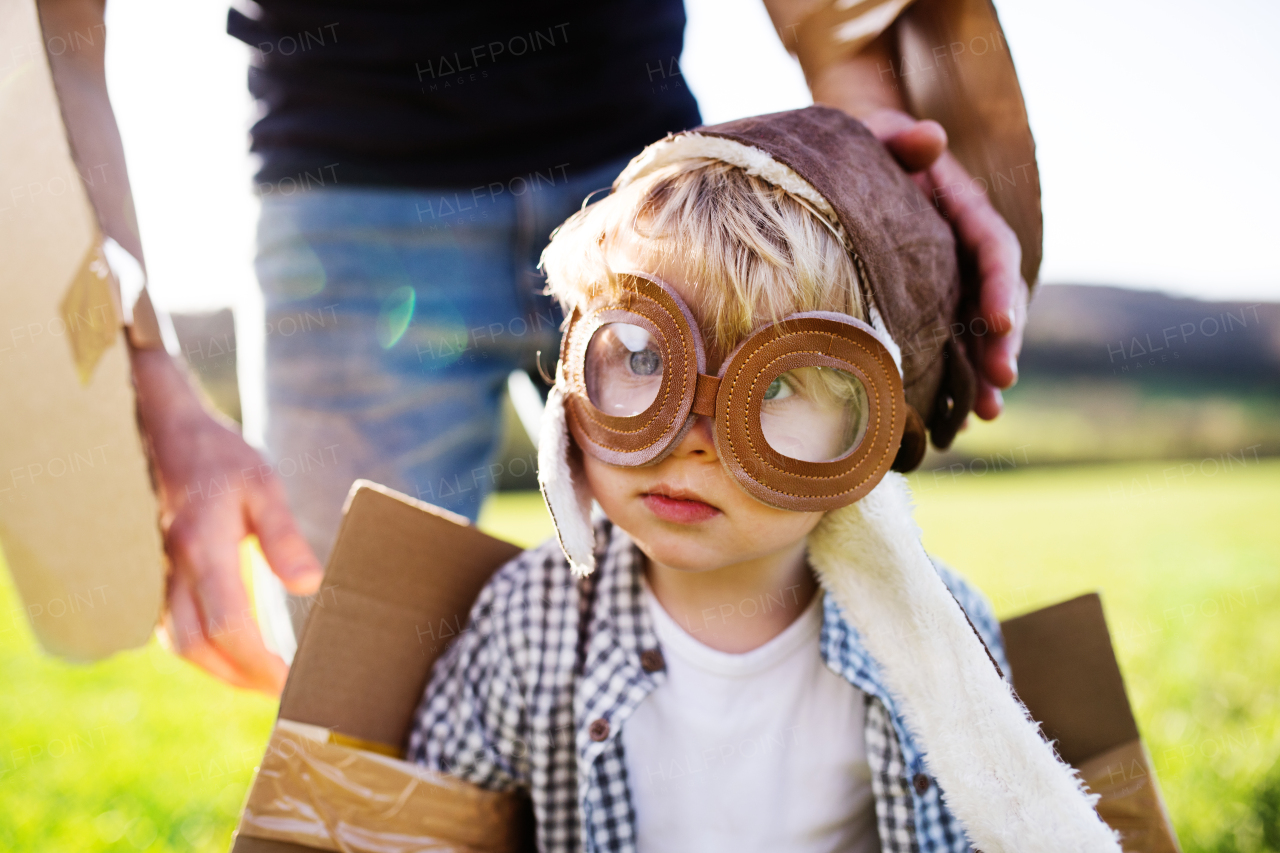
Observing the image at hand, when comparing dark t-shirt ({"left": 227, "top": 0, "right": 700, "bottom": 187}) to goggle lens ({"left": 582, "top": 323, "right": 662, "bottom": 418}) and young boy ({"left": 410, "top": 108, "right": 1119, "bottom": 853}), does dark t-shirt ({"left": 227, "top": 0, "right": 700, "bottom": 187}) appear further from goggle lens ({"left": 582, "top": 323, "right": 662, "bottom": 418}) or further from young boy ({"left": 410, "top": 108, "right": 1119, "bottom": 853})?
goggle lens ({"left": 582, "top": 323, "right": 662, "bottom": 418})

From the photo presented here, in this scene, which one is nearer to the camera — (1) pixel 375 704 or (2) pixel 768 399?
(2) pixel 768 399

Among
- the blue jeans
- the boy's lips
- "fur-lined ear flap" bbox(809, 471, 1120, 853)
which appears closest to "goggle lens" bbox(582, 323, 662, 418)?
the boy's lips

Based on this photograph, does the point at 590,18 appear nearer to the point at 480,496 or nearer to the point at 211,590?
the point at 480,496

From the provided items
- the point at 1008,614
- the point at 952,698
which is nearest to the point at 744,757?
the point at 952,698

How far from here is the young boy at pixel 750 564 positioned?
0.98 m

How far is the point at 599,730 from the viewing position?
1223 millimetres

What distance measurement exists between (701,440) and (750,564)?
0.37 metres

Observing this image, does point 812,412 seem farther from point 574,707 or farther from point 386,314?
point 386,314

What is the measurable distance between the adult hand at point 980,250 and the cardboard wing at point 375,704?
0.96 metres

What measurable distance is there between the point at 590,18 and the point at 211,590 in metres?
1.29

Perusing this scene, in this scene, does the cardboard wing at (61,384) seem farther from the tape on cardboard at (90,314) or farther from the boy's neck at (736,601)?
the boy's neck at (736,601)

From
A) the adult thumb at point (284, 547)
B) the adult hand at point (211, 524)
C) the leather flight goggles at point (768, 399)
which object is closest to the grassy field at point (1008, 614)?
the leather flight goggles at point (768, 399)

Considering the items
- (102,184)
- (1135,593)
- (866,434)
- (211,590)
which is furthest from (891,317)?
(1135,593)

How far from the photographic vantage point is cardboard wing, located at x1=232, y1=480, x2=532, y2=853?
1184 millimetres
